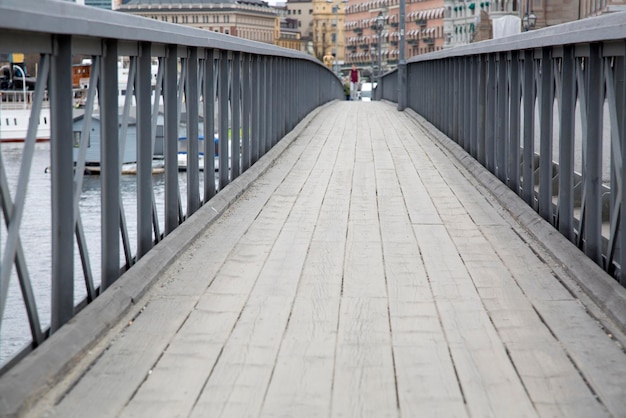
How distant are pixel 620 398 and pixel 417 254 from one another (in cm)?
294

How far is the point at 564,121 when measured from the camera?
7070mm

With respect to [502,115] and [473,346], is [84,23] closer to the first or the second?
[473,346]

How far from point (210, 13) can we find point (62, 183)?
171726 millimetres

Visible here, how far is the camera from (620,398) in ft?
13.5

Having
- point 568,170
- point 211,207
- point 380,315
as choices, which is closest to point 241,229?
point 211,207

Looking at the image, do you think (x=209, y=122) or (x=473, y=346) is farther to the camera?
(x=209, y=122)

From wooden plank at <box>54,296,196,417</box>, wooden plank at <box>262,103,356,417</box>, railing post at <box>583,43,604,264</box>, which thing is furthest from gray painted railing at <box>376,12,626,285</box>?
wooden plank at <box>54,296,196,417</box>

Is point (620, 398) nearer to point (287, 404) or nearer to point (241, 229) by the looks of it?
point (287, 404)

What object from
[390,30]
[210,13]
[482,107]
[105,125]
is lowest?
[105,125]

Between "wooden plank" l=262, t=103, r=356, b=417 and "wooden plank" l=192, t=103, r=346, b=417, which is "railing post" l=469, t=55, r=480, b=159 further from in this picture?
"wooden plank" l=262, t=103, r=356, b=417

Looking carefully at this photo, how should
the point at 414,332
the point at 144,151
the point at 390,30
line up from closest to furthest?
1. the point at 414,332
2. the point at 144,151
3. the point at 390,30

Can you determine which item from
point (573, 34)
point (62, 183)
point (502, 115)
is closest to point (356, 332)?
point (62, 183)

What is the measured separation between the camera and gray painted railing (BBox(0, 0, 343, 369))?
13.7ft

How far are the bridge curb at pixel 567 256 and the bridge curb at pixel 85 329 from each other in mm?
1978
